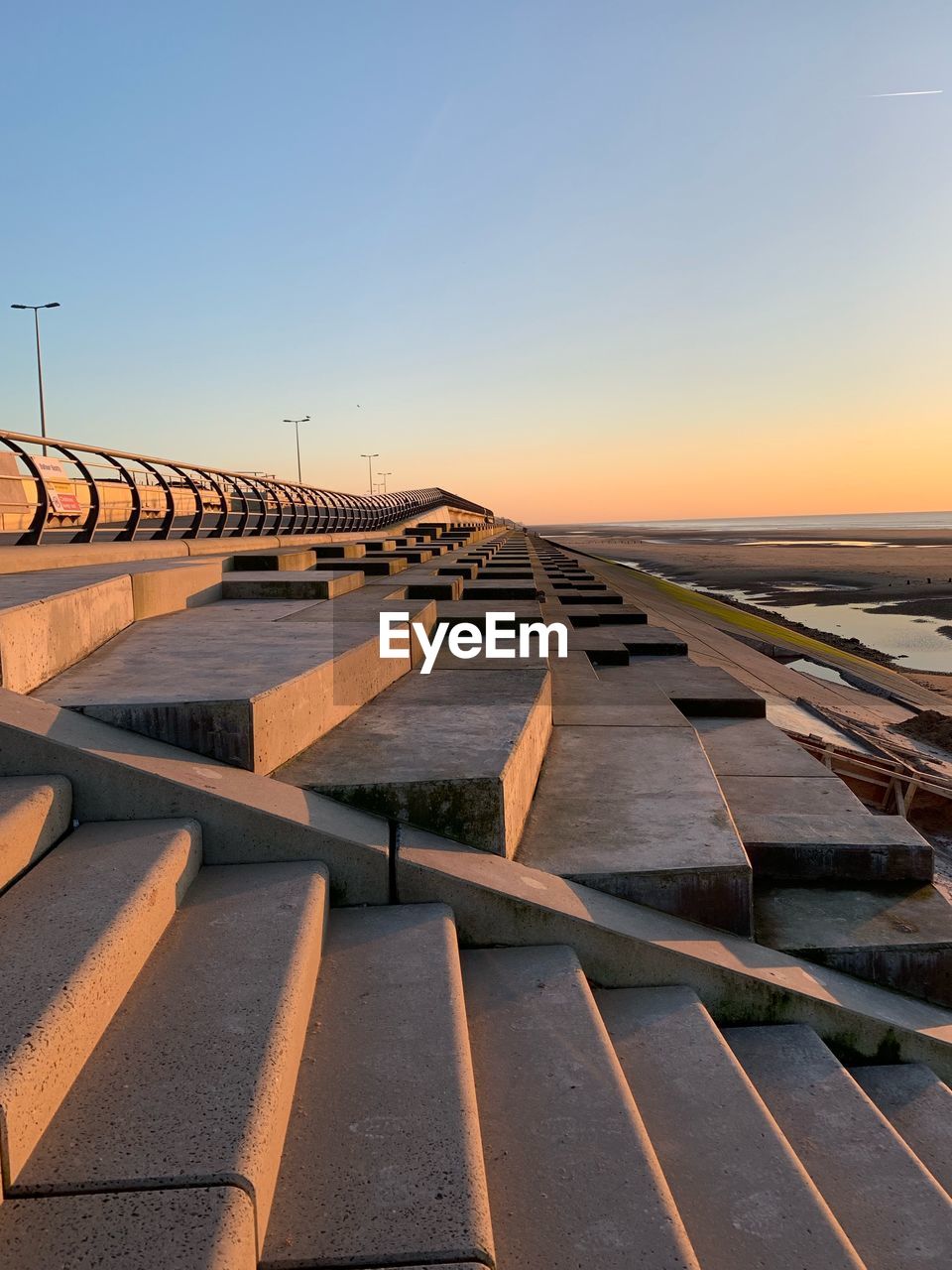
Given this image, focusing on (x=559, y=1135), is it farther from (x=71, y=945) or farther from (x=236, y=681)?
(x=236, y=681)

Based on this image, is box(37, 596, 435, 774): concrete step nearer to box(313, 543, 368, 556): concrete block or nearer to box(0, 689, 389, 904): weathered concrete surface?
box(0, 689, 389, 904): weathered concrete surface

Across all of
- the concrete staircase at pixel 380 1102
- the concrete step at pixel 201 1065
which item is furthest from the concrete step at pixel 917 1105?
the concrete step at pixel 201 1065

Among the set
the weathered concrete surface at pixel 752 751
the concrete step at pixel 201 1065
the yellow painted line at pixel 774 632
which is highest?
the concrete step at pixel 201 1065

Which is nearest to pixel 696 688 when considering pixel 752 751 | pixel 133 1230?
pixel 752 751

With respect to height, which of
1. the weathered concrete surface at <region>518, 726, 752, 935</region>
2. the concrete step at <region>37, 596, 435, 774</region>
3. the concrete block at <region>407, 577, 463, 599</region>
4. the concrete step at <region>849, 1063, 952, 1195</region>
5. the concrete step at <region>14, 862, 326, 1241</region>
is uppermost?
the concrete block at <region>407, 577, 463, 599</region>

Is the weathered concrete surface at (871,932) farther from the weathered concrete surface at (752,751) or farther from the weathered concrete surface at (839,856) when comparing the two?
the weathered concrete surface at (752,751)

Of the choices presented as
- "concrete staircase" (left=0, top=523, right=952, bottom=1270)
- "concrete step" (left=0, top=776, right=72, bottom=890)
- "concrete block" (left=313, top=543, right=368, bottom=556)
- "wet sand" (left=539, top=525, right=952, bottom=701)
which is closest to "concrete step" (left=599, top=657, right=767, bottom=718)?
"concrete staircase" (left=0, top=523, right=952, bottom=1270)
